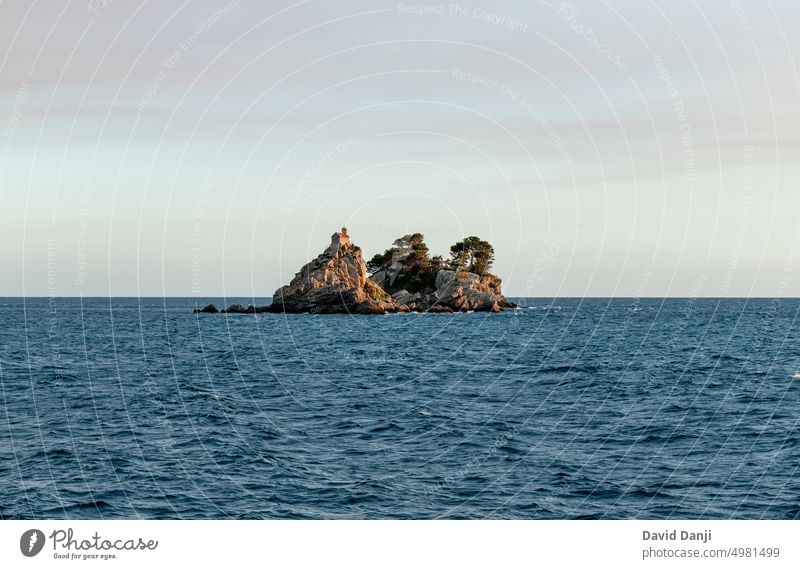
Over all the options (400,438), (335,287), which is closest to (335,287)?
(335,287)

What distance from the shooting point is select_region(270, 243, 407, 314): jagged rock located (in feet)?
606

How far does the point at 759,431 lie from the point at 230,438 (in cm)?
2579

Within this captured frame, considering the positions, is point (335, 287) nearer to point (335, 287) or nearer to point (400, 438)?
point (335, 287)

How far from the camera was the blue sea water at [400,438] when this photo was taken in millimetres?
25906

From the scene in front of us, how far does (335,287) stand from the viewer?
184125 mm

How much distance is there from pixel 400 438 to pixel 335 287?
149 m

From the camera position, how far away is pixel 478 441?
35344 millimetres

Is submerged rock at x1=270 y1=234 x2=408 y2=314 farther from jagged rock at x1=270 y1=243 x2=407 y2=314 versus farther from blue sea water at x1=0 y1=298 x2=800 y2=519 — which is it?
blue sea water at x1=0 y1=298 x2=800 y2=519

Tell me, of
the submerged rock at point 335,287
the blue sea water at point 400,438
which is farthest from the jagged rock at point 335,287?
the blue sea water at point 400,438

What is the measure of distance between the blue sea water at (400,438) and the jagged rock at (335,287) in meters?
105

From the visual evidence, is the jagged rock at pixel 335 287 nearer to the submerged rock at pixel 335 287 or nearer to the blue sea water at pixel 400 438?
the submerged rock at pixel 335 287

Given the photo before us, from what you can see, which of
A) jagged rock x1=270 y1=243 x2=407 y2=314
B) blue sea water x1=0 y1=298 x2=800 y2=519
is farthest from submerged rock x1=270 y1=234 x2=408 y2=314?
blue sea water x1=0 y1=298 x2=800 y2=519
